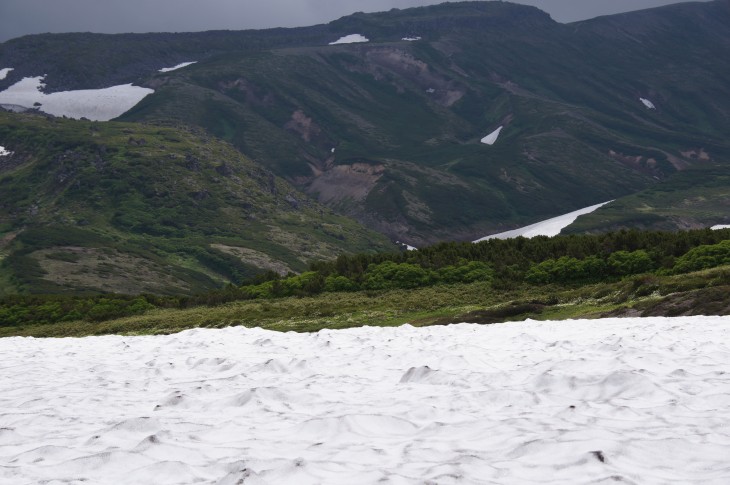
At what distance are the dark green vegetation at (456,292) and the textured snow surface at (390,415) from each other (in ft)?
40.0

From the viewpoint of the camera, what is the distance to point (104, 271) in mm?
131750

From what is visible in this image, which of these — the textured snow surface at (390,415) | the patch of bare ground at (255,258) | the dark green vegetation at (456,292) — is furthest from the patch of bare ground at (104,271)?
the textured snow surface at (390,415)

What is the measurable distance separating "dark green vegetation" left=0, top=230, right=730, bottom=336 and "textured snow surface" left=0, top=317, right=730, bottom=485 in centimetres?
1218

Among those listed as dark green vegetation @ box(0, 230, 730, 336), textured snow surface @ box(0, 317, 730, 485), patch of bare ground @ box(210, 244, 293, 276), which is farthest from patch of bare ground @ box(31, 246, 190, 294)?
textured snow surface @ box(0, 317, 730, 485)

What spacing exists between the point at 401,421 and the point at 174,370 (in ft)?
22.4

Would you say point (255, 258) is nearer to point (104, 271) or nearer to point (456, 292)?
point (104, 271)

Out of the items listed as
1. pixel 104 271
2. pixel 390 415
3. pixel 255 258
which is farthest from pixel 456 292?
pixel 255 258

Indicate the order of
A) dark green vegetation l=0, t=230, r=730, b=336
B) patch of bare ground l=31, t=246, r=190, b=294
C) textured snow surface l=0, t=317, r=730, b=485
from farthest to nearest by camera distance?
patch of bare ground l=31, t=246, r=190, b=294 < dark green vegetation l=0, t=230, r=730, b=336 < textured snow surface l=0, t=317, r=730, b=485

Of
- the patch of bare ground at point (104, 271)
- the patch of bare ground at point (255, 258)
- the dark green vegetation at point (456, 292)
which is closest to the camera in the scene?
the dark green vegetation at point (456, 292)

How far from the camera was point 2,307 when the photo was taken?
4912 cm

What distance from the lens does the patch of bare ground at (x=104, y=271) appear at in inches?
4771

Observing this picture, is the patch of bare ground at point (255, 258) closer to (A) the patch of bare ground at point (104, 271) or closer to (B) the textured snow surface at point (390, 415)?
(A) the patch of bare ground at point (104, 271)

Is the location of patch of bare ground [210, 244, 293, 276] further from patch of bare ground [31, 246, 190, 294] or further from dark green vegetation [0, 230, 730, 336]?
dark green vegetation [0, 230, 730, 336]

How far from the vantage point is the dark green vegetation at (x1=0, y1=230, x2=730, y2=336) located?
94.7ft
